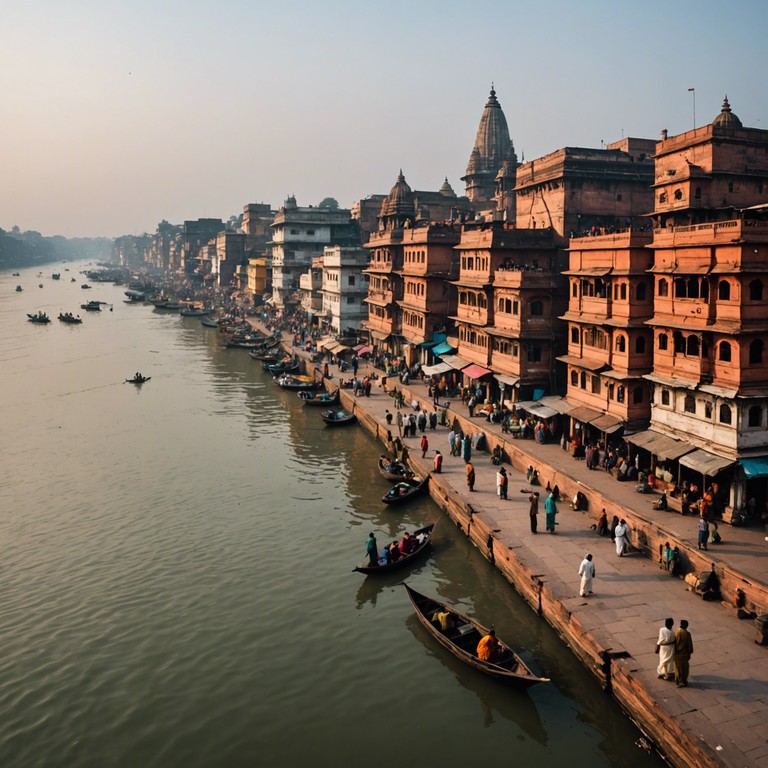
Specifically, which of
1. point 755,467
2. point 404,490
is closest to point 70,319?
point 404,490

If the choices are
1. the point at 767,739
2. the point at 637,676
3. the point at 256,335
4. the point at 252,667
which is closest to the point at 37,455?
the point at 252,667

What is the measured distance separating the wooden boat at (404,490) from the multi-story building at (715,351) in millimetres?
10345

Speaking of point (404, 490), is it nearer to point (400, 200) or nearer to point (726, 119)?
point (726, 119)

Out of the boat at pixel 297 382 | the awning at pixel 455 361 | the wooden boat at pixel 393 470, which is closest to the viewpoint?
the wooden boat at pixel 393 470

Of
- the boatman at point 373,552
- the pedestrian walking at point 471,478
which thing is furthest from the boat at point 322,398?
the boatman at point 373,552

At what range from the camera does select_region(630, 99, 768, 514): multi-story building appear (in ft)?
84.4

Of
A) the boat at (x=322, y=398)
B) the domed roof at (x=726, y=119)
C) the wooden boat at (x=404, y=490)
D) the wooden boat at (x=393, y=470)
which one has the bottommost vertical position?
the wooden boat at (x=404, y=490)

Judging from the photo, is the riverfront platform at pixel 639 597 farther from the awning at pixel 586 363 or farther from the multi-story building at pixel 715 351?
the awning at pixel 586 363

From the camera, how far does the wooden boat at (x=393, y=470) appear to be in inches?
1387

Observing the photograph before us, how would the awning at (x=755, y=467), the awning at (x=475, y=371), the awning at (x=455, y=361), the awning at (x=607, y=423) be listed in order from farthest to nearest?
the awning at (x=455, y=361), the awning at (x=475, y=371), the awning at (x=607, y=423), the awning at (x=755, y=467)

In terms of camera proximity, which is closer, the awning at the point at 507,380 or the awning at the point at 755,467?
the awning at the point at 755,467

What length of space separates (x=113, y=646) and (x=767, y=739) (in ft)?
55.8

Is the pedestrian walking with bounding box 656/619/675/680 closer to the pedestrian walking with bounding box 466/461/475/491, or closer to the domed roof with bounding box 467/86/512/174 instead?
the pedestrian walking with bounding box 466/461/475/491

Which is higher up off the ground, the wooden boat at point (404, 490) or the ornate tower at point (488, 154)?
the ornate tower at point (488, 154)
